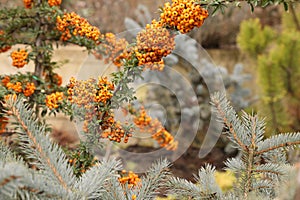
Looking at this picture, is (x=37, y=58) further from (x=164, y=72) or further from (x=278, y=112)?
(x=278, y=112)

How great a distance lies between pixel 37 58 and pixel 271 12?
3226mm

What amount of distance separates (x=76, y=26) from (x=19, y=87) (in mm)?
268

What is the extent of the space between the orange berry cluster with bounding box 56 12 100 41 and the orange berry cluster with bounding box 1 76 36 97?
0.68 feet

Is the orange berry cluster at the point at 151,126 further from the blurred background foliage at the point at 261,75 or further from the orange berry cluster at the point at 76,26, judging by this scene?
the blurred background foliage at the point at 261,75

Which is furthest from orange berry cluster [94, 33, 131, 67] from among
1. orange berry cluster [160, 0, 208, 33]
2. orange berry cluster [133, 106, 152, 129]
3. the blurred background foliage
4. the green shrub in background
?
the green shrub in background

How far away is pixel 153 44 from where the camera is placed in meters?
0.99

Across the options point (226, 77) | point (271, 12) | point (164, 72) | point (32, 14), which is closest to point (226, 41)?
point (271, 12)

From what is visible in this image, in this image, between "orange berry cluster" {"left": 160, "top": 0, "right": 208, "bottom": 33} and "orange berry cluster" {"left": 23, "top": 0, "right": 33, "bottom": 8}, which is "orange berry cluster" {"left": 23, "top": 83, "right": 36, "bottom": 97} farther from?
"orange berry cluster" {"left": 160, "top": 0, "right": 208, "bottom": 33}

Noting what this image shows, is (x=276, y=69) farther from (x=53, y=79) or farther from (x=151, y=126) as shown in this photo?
(x=53, y=79)

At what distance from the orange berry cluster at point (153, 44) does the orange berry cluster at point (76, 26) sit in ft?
0.85

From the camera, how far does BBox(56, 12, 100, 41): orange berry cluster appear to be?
122 centimetres

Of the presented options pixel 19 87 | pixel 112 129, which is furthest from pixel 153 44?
pixel 19 87

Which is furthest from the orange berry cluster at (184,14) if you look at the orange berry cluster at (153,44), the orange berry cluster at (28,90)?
the orange berry cluster at (28,90)

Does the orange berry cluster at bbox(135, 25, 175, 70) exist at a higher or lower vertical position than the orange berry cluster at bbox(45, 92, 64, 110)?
higher
